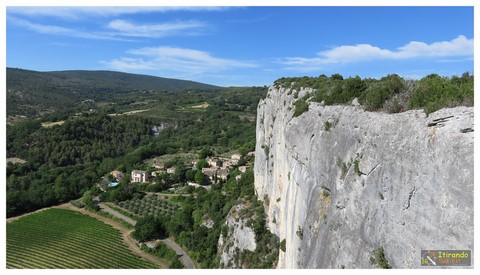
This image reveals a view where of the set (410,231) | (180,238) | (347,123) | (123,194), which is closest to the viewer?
(410,231)

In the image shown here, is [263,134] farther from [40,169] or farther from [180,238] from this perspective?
[40,169]

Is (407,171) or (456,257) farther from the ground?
(407,171)

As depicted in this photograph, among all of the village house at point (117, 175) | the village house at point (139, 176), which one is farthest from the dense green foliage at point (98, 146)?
the village house at point (139, 176)

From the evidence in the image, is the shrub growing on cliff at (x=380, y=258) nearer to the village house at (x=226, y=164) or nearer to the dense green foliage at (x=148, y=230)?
the dense green foliage at (x=148, y=230)

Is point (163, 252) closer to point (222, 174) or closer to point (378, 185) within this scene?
point (222, 174)

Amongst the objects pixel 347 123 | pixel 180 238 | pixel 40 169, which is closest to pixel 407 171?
pixel 347 123

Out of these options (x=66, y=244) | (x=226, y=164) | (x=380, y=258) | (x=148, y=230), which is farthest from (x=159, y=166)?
(x=380, y=258)

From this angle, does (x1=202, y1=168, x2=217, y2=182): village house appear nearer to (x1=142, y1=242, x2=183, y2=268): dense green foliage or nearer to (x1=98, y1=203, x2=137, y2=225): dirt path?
(x1=98, y1=203, x2=137, y2=225): dirt path
